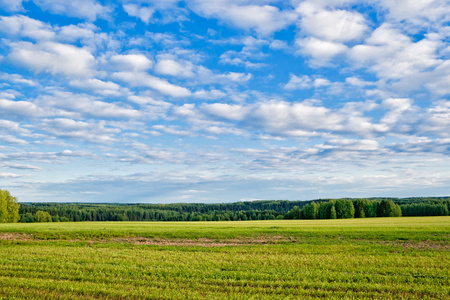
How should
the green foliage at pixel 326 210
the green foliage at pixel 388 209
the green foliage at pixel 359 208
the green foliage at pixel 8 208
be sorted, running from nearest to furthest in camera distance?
the green foliage at pixel 8 208 < the green foliage at pixel 388 209 < the green foliage at pixel 326 210 < the green foliage at pixel 359 208

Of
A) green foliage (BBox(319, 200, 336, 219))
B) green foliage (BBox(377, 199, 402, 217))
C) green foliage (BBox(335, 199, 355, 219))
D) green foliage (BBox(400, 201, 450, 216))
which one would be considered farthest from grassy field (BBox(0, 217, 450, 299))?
green foliage (BBox(400, 201, 450, 216))

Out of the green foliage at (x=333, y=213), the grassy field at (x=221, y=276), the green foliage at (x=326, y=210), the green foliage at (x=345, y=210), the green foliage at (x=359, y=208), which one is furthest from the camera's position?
the green foliage at (x=359, y=208)

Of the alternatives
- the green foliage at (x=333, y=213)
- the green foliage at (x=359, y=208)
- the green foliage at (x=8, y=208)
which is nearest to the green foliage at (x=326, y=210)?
the green foliage at (x=333, y=213)

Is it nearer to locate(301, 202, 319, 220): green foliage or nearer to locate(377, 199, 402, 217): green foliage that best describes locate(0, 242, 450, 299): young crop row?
locate(301, 202, 319, 220): green foliage

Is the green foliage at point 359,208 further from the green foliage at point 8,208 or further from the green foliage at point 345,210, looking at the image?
the green foliage at point 8,208

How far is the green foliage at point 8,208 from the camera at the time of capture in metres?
89.9

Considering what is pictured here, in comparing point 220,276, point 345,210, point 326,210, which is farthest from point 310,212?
point 220,276

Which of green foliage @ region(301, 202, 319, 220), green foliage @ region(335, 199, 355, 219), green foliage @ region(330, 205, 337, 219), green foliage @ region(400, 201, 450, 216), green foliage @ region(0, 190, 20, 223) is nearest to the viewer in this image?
green foliage @ region(0, 190, 20, 223)

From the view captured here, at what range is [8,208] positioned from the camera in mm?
94500

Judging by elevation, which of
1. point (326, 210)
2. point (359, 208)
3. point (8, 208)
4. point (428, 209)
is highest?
point (8, 208)

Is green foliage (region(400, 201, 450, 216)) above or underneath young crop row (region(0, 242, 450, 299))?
underneath

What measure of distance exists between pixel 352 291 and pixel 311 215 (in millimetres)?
106623

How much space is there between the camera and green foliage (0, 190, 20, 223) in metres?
89.9

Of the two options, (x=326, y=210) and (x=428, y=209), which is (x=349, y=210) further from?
(x=428, y=209)
